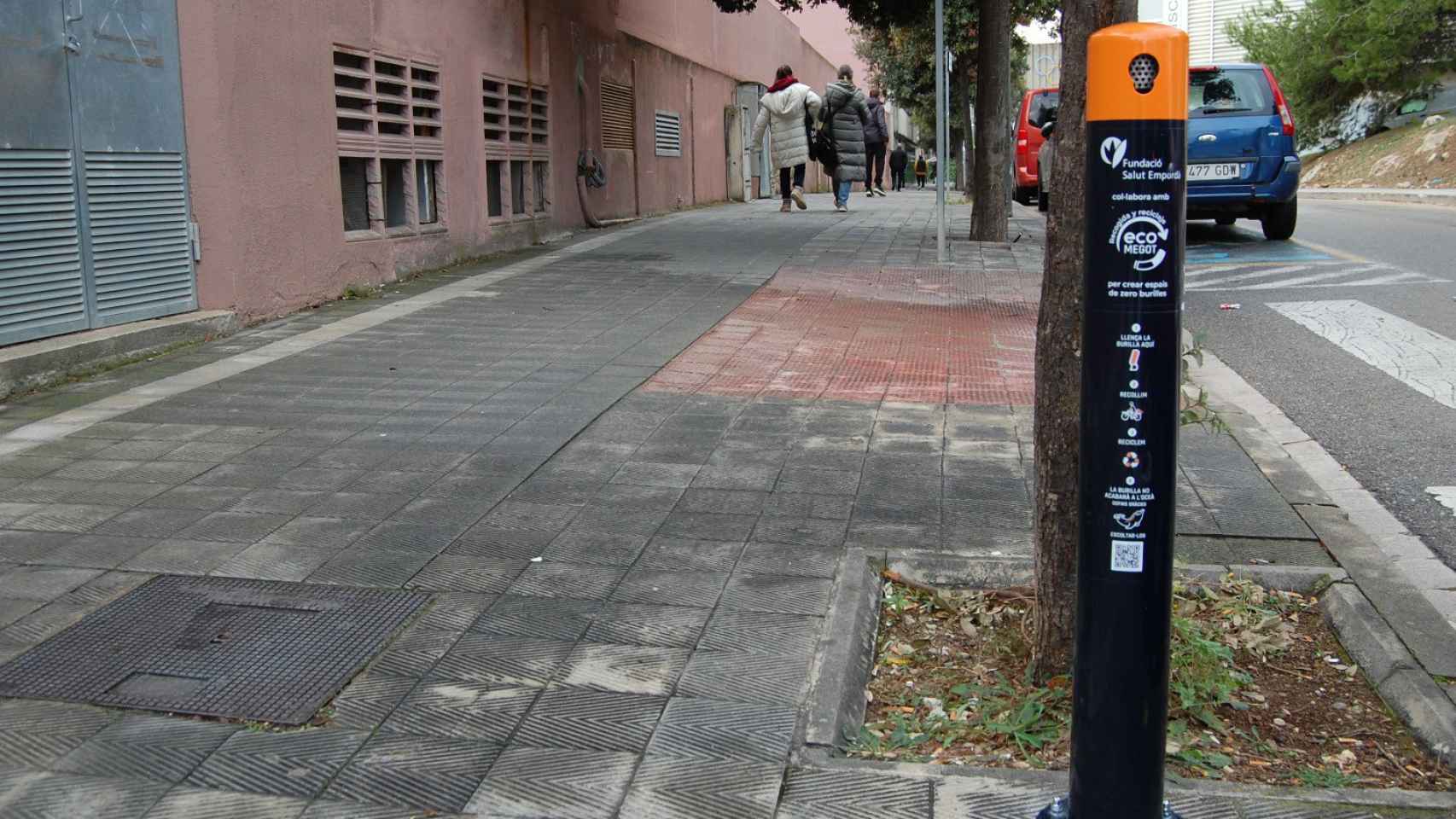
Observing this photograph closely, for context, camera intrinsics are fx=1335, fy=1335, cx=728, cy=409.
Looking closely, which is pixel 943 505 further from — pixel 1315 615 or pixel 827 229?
pixel 827 229

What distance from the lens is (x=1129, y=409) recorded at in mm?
2391

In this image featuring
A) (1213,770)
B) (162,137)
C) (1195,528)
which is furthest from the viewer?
(162,137)

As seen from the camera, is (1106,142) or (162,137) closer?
(1106,142)

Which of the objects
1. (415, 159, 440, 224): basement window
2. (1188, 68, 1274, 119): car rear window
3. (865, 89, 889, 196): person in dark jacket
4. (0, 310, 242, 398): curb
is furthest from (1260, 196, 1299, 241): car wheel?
(0, 310, 242, 398): curb

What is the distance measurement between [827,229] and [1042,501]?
12838 mm

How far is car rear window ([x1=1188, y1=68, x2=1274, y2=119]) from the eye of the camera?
44.4 feet

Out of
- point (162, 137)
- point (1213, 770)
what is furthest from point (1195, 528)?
point (162, 137)

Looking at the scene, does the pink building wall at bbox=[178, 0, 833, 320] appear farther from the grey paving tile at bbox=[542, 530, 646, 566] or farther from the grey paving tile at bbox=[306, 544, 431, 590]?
the grey paving tile at bbox=[542, 530, 646, 566]

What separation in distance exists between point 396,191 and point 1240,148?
809 centimetres

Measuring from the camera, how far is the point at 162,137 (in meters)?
8.32

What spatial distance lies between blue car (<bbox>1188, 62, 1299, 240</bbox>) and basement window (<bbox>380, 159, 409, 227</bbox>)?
7.30 metres

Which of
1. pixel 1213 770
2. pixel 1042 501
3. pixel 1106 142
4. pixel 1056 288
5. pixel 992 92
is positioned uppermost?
pixel 992 92

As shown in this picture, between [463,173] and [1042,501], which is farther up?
[463,173]

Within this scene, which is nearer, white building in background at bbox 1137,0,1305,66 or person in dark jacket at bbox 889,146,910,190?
person in dark jacket at bbox 889,146,910,190
